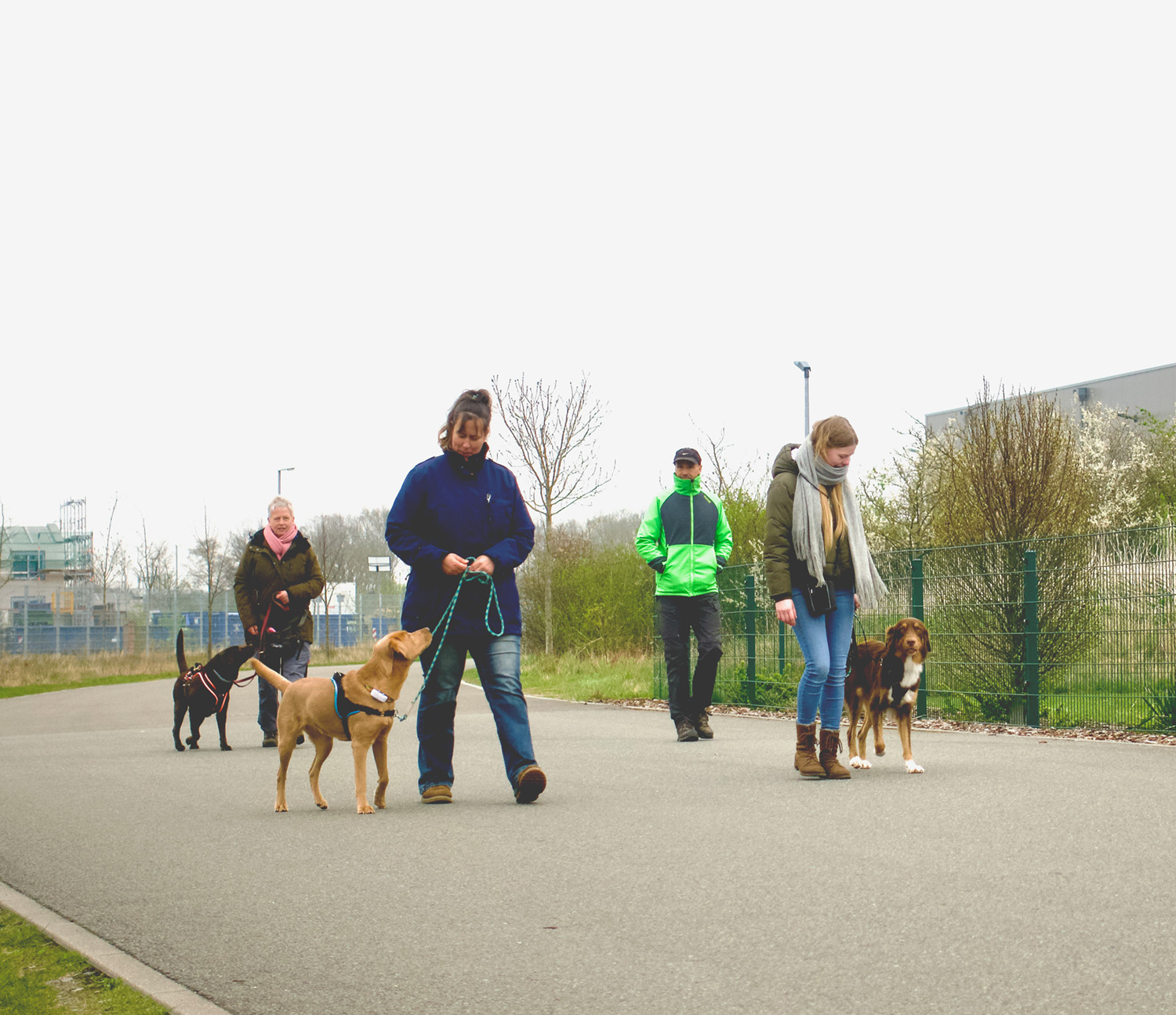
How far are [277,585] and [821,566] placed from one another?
17.2 feet

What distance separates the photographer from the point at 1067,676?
11.0 m

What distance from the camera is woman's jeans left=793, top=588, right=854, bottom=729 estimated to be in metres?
7.74

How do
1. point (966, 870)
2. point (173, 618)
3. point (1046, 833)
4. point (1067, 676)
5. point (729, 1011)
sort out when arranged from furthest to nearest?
point (173, 618) → point (1067, 676) → point (1046, 833) → point (966, 870) → point (729, 1011)

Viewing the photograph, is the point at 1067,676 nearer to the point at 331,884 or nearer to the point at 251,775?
the point at 251,775

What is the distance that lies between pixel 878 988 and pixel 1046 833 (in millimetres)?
2404

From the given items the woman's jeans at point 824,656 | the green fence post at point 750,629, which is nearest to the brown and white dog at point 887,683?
the woman's jeans at point 824,656

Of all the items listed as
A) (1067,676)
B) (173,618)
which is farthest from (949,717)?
(173,618)

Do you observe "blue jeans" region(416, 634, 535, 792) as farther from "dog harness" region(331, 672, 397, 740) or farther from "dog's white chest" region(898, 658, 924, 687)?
"dog's white chest" region(898, 658, 924, 687)

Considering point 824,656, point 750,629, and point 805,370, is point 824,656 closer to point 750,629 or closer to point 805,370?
point 750,629

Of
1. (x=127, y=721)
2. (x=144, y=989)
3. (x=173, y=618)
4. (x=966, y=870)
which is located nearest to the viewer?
(x=144, y=989)

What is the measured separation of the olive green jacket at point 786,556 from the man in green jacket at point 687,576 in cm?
283

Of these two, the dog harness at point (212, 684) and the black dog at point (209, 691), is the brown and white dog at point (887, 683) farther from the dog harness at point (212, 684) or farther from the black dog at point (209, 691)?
the dog harness at point (212, 684)

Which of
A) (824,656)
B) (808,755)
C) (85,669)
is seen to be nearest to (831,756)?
(808,755)

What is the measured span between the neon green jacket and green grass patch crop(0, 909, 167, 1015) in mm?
6777
